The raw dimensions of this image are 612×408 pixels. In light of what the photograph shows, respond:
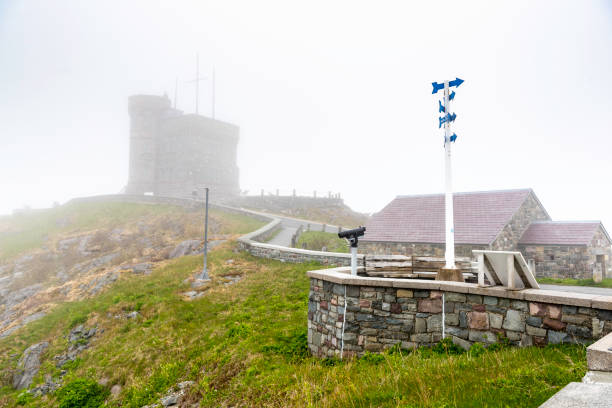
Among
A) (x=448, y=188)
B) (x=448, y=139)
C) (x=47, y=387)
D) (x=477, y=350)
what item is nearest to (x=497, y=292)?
(x=477, y=350)

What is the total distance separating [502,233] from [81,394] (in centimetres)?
2038

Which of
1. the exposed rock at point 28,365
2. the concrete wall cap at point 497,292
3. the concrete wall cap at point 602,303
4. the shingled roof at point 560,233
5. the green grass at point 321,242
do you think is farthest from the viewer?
the green grass at point 321,242

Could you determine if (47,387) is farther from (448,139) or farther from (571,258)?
(571,258)

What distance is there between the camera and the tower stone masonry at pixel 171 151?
5412 cm

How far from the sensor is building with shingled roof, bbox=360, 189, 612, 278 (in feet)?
64.0

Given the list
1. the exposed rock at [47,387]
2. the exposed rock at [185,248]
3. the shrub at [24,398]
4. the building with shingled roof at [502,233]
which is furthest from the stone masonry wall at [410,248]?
the shrub at [24,398]

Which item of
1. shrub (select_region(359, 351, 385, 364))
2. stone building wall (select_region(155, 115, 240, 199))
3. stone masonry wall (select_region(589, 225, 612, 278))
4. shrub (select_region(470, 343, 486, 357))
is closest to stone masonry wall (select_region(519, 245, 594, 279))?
stone masonry wall (select_region(589, 225, 612, 278))

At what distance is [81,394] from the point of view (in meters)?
9.52

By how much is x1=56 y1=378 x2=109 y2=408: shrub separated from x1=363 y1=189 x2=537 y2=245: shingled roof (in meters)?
17.2

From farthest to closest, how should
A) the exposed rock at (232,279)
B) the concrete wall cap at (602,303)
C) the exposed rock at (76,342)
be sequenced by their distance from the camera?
1. the exposed rock at (232,279)
2. the exposed rock at (76,342)
3. the concrete wall cap at (602,303)

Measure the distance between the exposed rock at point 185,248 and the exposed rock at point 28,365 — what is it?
11015 millimetres

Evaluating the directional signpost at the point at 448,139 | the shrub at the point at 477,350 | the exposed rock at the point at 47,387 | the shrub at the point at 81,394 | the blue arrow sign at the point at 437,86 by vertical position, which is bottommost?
the exposed rock at the point at 47,387

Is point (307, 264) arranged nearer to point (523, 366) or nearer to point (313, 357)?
point (313, 357)

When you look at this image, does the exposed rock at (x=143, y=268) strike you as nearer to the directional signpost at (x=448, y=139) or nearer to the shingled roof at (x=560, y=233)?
the directional signpost at (x=448, y=139)
